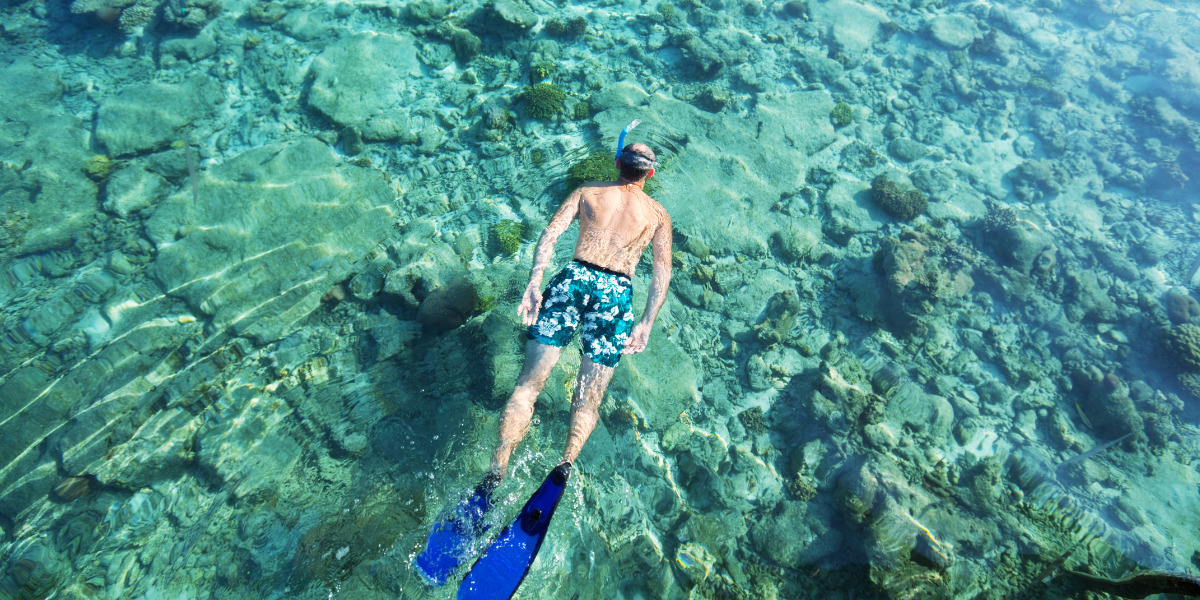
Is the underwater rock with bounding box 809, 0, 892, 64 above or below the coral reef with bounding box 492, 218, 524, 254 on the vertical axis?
above

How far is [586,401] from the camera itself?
5.63m

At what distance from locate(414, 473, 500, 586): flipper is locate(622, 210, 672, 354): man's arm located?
2.11 metres

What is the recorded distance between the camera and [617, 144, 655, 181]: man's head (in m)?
6.29

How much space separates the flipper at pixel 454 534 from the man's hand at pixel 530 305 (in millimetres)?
1654

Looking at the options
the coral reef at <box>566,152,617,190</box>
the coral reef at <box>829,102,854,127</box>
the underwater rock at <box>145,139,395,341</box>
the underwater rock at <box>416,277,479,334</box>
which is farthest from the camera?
the coral reef at <box>829,102,854,127</box>

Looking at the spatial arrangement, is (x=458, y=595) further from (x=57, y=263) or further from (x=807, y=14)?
(x=807, y=14)

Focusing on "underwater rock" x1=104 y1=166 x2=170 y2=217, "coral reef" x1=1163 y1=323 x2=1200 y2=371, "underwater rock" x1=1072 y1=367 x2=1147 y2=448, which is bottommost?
"underwater rock" x1=1072 y1=367 x2=1147 y2=448

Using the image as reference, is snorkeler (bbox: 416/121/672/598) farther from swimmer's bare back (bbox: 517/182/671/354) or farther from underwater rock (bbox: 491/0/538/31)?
underwater rock (bbox: 491/0/538/31)

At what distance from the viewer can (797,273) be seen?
8.45 metres

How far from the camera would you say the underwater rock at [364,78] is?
30.2 feet

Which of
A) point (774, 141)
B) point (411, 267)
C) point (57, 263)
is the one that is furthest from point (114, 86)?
point (774, 141)

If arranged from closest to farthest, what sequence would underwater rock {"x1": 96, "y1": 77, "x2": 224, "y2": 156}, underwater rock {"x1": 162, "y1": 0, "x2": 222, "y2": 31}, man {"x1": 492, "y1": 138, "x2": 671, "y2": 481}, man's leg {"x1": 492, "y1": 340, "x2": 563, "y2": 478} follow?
man's leg {"x1": 492, "y1": 340, "x2": 563, "y2": 478}
man {"x1": 492, "y1": 138, "x2": 671, "y2": 481}
underwater rock {"x1": 96, "y1": 77, "x2": 224, "y2": 156}
underwater rock {"x1": 162, "y1": 0, "x2": 222, "y2": 31}

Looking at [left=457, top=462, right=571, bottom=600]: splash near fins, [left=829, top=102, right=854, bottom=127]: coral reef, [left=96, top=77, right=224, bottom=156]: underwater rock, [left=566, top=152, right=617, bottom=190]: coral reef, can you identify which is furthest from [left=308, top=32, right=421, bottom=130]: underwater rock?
[left=829, top=102, right=854, bottom=127]: coral reef

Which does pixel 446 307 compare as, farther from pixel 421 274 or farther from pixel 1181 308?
Result: pixel 1181 308
